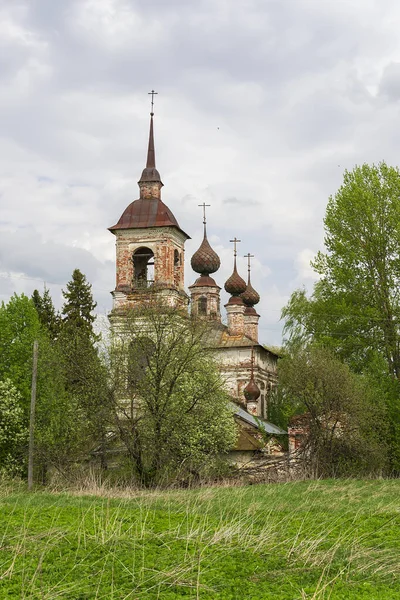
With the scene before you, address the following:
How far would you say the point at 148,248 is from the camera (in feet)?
130

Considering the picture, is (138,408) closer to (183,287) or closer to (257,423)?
(257,423)

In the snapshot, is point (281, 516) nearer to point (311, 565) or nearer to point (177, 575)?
point (311, 565)

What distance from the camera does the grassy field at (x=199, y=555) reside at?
870 cm

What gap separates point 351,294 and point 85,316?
1256cm

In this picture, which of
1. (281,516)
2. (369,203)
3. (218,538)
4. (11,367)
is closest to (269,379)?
(369,203)

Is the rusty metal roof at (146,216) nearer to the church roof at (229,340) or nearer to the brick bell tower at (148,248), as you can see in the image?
the brick bell tower at (148,248)

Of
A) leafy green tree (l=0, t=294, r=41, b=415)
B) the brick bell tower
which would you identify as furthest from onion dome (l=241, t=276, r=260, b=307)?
leafy green tree (l=0, t=294, r=41, b=415)

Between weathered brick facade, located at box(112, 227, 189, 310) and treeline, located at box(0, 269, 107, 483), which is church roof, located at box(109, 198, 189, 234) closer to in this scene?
weathered brick facade, located at box(112, 227, 189, 310)

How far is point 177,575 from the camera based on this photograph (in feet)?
29.6

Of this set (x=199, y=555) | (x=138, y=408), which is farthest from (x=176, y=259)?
(x=199, y=555)

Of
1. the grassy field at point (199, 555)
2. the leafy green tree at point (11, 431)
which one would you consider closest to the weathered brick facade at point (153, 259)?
the leafy green tree at point (11, 431)

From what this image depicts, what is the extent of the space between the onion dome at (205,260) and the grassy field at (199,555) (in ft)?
105

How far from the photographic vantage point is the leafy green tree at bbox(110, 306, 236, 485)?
25453mm

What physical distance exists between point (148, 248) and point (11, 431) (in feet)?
41.3
